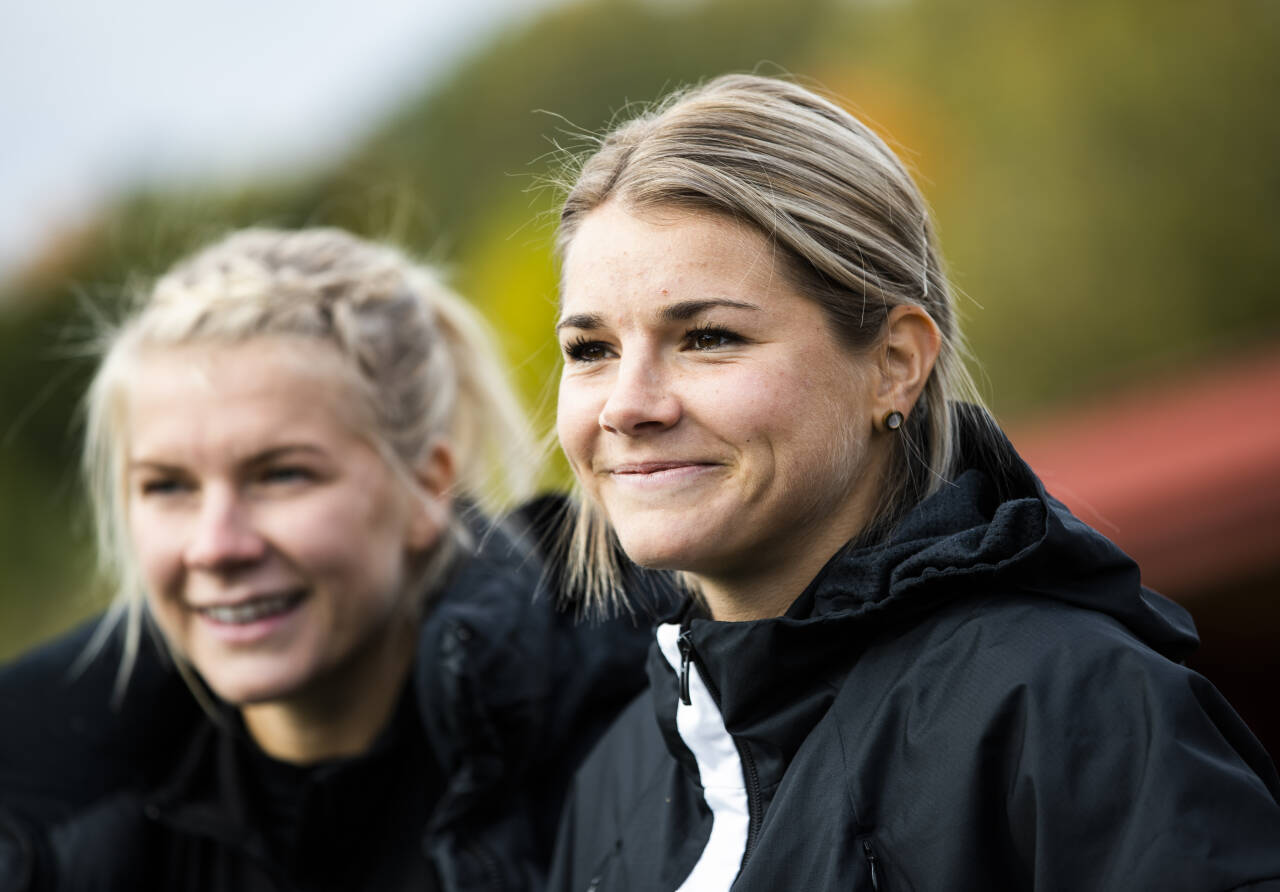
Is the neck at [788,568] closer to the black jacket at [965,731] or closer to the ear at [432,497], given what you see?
the black jacket at [965,731]

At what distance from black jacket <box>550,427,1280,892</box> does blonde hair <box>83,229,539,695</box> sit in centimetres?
103

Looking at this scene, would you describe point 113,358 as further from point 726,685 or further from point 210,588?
point 726,685

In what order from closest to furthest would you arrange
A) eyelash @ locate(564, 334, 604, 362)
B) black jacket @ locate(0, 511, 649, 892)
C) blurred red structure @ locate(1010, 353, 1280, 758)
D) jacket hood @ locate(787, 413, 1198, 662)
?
jacket hood @ locate(787, 413, 1198, 662) < eyelash @ locate(564, 334, 604, 362) < black jacket @ locate(0, 511, 649, 892) < blurred red structure @ locate(1010, 353, 1280, 758)

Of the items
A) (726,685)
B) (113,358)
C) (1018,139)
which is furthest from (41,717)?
(1018,139)

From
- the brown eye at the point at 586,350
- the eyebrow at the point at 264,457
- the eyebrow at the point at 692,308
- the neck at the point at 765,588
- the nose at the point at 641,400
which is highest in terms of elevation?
the eyebrow at the point at 692,308

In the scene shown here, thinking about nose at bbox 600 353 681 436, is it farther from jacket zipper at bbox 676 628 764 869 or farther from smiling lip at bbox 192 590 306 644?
smiling lip at bbox 192 590 306 644

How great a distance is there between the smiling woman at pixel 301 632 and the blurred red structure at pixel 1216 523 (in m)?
1.55

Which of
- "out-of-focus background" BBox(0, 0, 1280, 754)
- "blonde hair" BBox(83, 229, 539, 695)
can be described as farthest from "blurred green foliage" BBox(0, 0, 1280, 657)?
"blonde hair" BBox(83, 229, 539, 695)

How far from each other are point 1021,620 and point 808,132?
64 centimetres

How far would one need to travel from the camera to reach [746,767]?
1.60m

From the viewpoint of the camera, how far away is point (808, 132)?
5.52 ft

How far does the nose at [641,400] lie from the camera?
1577 mm

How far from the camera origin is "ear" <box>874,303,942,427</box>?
5.44ft

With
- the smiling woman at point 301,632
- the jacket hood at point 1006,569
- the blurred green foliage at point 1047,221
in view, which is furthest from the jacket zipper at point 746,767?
the blurred green foliage at point 1047,221
